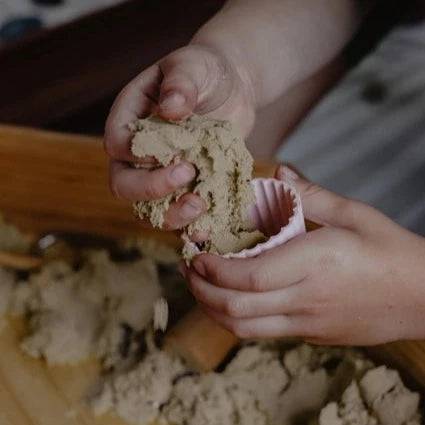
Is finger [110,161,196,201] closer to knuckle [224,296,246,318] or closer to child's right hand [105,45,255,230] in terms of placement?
child's right hand [105,45,255,230]

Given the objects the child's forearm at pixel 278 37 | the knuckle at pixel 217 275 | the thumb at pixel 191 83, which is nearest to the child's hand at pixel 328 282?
the knuckle at pixel 217 275

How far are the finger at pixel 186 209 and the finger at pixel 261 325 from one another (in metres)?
0.11

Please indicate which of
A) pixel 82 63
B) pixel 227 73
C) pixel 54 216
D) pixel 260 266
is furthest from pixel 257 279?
pixel 82 63

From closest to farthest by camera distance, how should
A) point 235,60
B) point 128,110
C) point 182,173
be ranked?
point 182,173 → point 128,110 → point 235,60

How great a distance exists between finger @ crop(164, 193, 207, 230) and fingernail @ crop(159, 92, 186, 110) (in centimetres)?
7

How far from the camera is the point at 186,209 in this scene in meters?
0.60

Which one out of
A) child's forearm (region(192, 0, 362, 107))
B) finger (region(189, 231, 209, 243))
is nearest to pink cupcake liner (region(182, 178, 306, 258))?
finger (region(189, 231, 209, 243))

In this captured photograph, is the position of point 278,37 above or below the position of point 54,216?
above

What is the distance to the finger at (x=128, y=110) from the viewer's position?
2.18ft

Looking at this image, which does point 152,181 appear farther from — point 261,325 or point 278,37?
point 278,37

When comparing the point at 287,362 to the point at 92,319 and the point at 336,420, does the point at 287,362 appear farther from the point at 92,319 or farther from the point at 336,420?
A: the point at 92,319

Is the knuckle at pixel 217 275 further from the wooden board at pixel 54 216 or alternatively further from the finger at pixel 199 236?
the wooden board at pixel 54 216

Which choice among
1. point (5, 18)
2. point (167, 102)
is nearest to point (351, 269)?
point (167, 102)

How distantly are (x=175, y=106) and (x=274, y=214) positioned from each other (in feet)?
0.43
